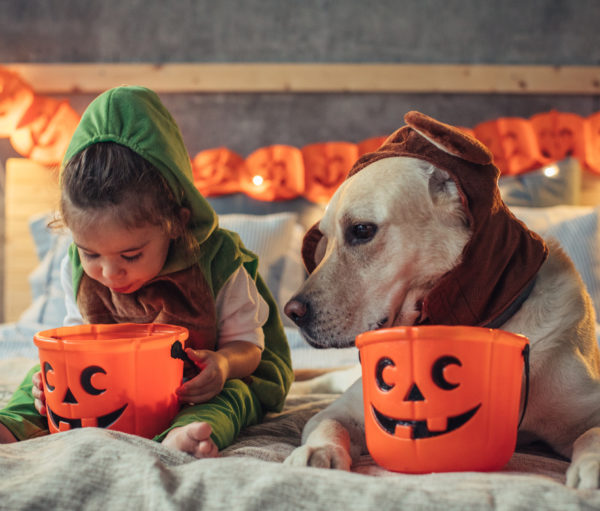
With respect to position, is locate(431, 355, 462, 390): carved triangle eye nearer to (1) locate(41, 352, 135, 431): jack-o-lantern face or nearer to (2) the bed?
(2) the bed

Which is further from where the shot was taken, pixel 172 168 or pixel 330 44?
pixel 330 44

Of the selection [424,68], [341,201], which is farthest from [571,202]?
[341,201]

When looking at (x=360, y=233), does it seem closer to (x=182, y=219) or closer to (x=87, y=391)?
(x=182, y=219)

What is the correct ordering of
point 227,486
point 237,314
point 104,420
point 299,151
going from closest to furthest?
point 227,486 < point 104,420 < point 237,314 < point 299,151

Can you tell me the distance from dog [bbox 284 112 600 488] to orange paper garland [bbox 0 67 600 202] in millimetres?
1716

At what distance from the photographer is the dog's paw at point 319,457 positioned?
742mm

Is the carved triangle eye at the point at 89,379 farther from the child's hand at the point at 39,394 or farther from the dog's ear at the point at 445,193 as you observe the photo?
the dog's ear at the point at 445,193

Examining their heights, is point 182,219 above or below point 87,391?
above

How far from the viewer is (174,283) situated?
1123 millimetres

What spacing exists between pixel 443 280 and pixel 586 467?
1.21ft

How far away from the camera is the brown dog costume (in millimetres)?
945

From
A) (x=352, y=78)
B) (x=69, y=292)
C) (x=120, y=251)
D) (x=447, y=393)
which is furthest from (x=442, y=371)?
(x=352, y=78)

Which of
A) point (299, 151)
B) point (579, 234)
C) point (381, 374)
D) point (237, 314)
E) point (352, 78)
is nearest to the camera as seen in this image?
point (381, 374)

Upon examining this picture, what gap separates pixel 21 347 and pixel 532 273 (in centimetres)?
180
